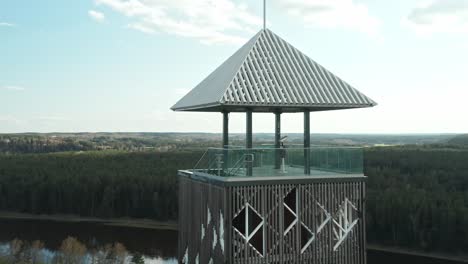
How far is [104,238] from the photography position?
52.0 meters

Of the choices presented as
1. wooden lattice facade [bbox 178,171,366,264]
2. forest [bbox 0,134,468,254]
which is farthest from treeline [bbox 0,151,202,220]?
wooden lattice facade [bbox 178,171,366,264]

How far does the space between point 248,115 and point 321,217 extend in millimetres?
3834

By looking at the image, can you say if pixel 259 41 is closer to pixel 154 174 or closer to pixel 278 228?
pixel 278 228

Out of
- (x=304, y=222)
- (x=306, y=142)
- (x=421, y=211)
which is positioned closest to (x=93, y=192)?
(x=421, y=211)

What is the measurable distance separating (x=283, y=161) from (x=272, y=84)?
2.37 metres

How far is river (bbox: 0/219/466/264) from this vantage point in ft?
145

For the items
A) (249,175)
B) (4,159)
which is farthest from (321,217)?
(4,159)

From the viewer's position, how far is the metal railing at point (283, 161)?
14.1 m

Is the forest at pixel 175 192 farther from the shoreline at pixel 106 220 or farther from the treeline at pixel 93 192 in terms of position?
the shoreline at pixel 106 220

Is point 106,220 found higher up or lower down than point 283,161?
lower down

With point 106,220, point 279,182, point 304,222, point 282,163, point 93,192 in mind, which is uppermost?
point 282,163

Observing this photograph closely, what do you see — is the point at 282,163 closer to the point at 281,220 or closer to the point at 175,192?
the point at 281,220

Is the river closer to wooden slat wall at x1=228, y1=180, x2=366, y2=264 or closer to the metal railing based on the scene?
the metal railing

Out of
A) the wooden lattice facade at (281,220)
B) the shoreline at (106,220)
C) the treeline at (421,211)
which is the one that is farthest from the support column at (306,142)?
the shoreline at (106,220)
